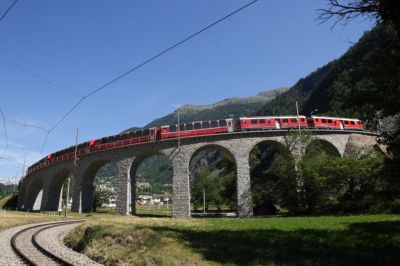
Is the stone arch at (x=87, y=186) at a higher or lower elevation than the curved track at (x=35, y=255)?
higher

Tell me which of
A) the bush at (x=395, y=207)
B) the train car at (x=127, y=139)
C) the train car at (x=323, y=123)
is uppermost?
the train car at (x=323, y=123)

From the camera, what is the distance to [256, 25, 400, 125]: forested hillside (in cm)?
1123

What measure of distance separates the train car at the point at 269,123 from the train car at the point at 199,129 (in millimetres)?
1576

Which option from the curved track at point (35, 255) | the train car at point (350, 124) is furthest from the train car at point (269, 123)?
the curved track at point (35, 255)

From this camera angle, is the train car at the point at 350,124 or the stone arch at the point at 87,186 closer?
the train car at the point at 350,124

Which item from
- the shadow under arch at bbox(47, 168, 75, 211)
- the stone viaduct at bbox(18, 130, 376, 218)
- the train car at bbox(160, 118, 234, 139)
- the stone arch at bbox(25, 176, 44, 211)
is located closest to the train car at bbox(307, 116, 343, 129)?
the stone viaduct at bbox(18, 130, 376, 218)

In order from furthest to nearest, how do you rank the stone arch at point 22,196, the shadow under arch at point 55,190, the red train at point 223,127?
the stone arch at point 22,196
the shadow under arch at point 55,190
the red train at point 223,127

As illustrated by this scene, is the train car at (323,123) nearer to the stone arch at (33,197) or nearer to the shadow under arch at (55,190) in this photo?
the shadow under arch at (55,190)

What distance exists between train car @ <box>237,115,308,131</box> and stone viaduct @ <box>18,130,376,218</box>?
2.39 feet

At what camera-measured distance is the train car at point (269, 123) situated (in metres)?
39.9

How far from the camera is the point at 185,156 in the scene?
4025 centimetres

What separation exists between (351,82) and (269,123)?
213 ft

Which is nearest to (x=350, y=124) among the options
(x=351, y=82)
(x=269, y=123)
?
(x=269, y=123)

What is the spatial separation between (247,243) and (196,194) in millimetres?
64644
